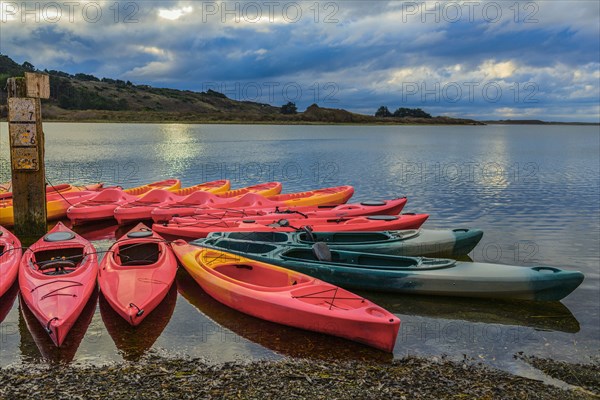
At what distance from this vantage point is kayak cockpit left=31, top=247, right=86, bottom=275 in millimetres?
8756

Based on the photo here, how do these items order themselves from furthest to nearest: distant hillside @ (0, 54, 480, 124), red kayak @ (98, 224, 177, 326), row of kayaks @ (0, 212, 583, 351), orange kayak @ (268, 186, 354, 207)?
distant hillside @ (0, 54, 480, 124) < orange kayak @ (268, 186, 354, 207) < red kayak @ (98, 224, 177, 326) < row of kayaks @ (0, 212, 583, 351)


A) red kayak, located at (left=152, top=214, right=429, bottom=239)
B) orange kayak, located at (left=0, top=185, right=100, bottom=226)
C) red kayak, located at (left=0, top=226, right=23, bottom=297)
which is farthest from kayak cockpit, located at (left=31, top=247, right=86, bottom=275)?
orange kayak, located at (left=0, top=185, right=100, bottom=226)

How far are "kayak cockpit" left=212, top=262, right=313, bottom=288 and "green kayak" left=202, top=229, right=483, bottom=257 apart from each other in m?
1.23

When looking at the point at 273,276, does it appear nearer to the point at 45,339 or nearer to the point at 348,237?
the point at 348,237

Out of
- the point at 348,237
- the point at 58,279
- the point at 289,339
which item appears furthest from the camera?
the point at 348,237

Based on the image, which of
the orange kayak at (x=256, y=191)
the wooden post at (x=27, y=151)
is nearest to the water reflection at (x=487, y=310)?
the wooden post at (x=27, y=151)

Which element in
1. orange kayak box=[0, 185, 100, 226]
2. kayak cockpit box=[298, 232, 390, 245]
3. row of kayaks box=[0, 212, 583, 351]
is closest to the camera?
row of kayaks box=[0, 212, 583, 351]

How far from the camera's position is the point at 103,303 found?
8.38 metres

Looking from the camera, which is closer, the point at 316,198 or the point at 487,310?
the point at 487,310

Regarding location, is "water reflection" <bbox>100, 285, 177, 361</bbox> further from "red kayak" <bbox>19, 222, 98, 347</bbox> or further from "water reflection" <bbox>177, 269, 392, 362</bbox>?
"water reflection" <bbox>177, 269, 392, 362</bbox>

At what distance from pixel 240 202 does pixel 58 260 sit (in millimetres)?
6210

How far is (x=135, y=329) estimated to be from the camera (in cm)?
743

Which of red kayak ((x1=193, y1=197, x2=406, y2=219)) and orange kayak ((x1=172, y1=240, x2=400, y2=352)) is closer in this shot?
orange kayak ((x1=172, y1=240, x2=400, y2=352))

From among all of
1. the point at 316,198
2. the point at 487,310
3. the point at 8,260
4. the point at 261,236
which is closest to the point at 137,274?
the point at 8,260
